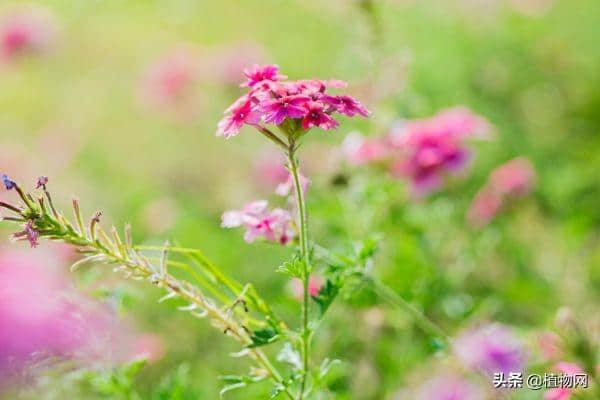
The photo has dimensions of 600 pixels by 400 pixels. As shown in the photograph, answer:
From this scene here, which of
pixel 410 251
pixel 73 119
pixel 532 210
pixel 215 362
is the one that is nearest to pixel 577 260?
pixel 532 210

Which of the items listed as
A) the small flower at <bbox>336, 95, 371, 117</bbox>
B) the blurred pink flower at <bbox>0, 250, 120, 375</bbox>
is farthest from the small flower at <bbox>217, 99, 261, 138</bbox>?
the blurred pink flower at <bbox>0, 250, 120, 375</bbox>

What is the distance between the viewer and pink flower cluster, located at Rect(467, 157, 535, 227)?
1946 mm

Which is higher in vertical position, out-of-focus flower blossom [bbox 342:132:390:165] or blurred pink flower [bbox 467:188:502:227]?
blurred pink flower [bbox 467:188:502:227]

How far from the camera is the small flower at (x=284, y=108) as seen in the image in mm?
859

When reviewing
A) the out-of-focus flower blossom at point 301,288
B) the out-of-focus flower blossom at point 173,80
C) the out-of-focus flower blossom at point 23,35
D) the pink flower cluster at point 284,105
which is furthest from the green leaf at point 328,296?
the out-of-focus flower blossom at point 23,35

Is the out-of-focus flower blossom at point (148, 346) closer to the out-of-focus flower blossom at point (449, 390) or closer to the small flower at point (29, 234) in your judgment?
the out-of-focus flower blossom at point (449, 390)

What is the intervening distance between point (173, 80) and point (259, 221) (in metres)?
2.22

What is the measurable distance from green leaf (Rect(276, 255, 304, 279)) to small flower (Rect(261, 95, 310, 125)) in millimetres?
168

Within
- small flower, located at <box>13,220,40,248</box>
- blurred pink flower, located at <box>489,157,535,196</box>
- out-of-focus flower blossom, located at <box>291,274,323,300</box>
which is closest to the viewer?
small flower, located at <box>13,220,40,248</box>

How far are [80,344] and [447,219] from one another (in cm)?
104

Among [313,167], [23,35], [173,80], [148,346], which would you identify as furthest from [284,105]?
[23,35]

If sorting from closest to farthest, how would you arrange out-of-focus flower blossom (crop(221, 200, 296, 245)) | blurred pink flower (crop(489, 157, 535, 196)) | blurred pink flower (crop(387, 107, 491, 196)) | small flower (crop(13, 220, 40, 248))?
small flower (crop(13, 220, 40, 248)), out-of-focus flower blossom (crop(221, 200, 296, 245)), blurred pink flower (crop(387, 107, 491, 196)), blurred pink flower (crop(489, 157, 535, 196))

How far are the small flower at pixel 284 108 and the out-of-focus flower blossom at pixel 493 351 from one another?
0.78 meters

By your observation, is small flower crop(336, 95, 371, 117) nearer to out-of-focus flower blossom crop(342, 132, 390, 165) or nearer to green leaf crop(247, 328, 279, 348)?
green leaf crop(247, 328, 279, 348)
